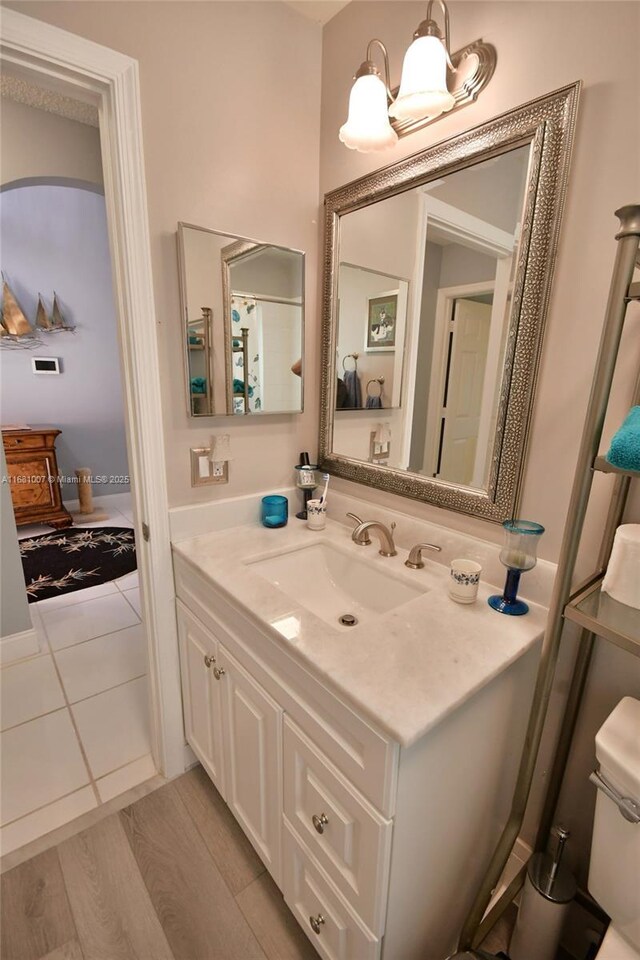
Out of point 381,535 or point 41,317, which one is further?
point 41,317

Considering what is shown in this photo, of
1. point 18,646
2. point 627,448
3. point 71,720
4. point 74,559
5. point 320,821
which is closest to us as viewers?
point 627,448

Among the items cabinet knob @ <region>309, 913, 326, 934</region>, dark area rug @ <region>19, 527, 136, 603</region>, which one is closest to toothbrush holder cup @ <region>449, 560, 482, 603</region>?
cabinet knob @ <region>309, 913, 326, 934</region>

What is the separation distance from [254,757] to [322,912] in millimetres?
332

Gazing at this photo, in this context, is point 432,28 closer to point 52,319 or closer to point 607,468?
point 607,468

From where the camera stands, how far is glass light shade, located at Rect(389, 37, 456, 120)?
0.92m

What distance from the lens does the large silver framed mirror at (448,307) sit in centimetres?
94

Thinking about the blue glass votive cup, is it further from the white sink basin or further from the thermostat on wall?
the thermostat on wall

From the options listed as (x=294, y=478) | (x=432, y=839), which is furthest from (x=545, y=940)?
(x=294, y=478)

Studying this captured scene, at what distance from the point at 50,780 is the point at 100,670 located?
56 centimetres

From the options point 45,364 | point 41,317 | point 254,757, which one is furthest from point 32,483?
point 254,757

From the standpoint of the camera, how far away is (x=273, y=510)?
1.47 meters

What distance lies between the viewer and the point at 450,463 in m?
1.18

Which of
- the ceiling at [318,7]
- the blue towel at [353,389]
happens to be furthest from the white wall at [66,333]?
the blue towel at [353,389]

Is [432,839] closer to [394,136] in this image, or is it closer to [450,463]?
[450,463]
